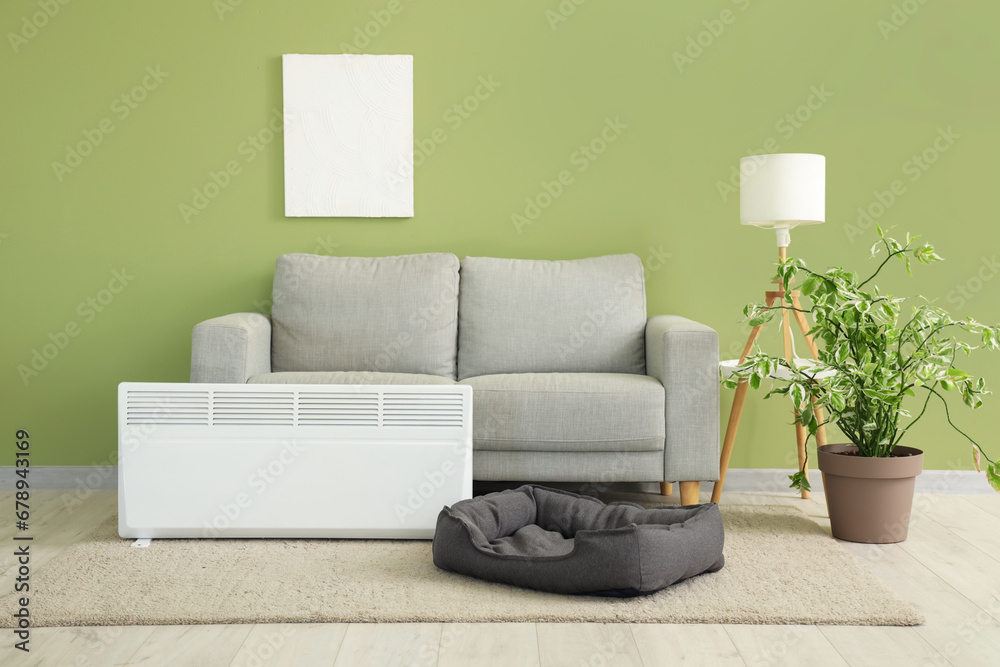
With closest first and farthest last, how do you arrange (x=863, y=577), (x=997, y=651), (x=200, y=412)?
1. (x=997, y=651)
2. (x=863, y=577)
3. (x=200, y=412)

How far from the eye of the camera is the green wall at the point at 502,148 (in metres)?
3.40

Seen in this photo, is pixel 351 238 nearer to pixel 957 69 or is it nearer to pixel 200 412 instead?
pixel 200 412

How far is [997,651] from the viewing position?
5.99 feet

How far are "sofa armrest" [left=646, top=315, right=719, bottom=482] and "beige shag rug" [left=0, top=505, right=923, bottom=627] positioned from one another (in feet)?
1.03


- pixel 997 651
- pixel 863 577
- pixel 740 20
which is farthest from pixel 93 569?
pixel 740 20

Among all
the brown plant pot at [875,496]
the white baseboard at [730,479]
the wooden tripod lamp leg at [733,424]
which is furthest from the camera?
the white baseboard at [730,479]

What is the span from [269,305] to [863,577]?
242 centimetres

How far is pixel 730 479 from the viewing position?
3.41 metres

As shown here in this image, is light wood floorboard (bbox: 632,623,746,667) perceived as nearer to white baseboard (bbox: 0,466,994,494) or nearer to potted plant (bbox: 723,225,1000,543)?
potted plant (bbox: 723,225,1000,543)

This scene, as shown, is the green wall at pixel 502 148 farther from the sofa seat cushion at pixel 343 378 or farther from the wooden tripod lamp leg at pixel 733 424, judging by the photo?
the sofa seat cushion at pixel 343 378

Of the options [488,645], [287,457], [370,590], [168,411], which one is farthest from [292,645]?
[168,411]

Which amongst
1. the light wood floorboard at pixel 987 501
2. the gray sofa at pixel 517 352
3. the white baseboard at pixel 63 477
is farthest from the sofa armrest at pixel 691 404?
the white baseboard at pixel 63 477

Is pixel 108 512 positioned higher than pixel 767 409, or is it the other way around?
pixel 767 409

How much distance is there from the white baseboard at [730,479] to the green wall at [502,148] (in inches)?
1.8
